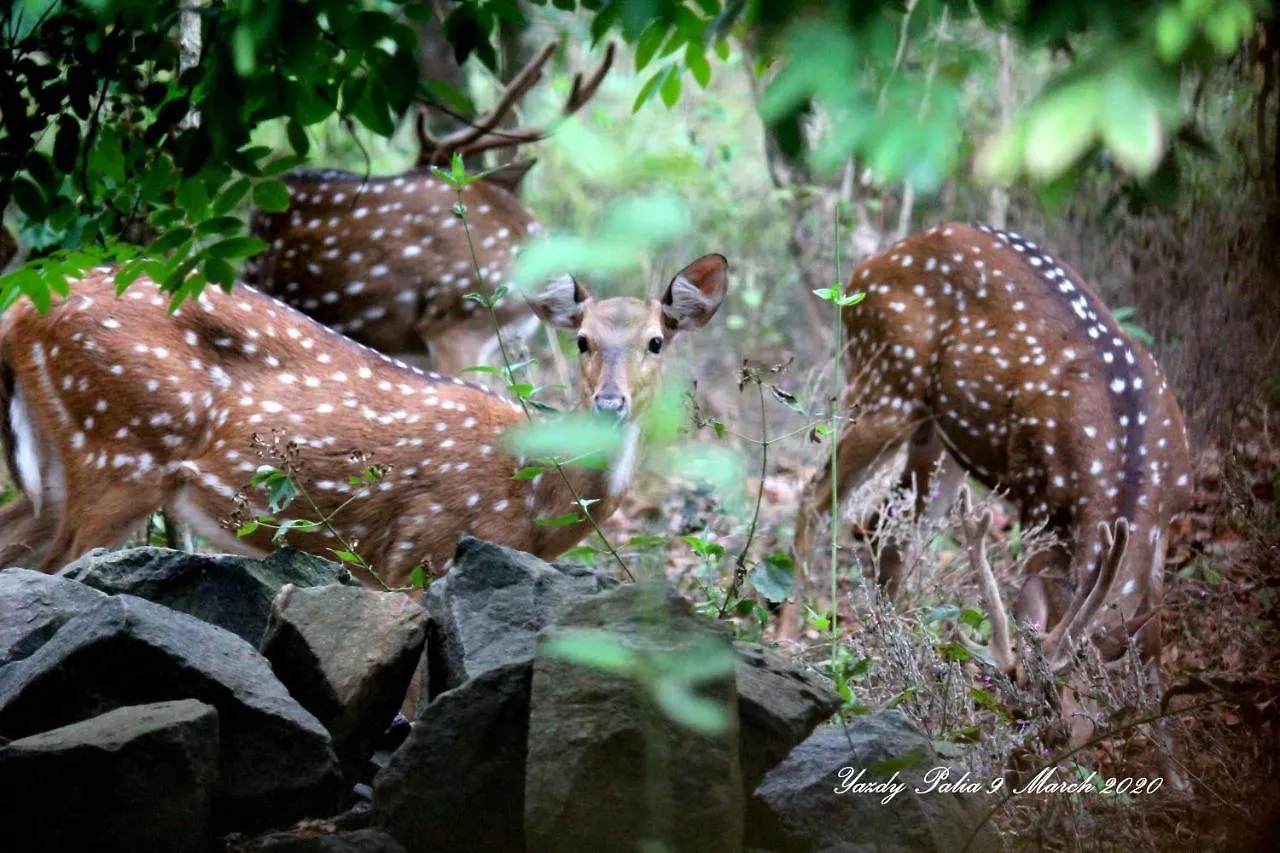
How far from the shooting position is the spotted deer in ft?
19.4

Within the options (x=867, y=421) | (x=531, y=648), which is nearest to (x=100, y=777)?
(x=531, y=648)

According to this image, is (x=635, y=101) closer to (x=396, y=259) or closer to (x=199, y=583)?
(x=199, y=583)

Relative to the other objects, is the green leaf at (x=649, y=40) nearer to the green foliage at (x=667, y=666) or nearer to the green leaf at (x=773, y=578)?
the green foliage at (x=667, y=666)

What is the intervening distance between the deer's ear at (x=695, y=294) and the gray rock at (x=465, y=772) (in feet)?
7.61

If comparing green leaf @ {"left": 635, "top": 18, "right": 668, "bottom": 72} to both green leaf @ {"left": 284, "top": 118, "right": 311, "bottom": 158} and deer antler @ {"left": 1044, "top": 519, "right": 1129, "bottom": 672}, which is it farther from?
deer antler @ {"left": 1044, "top": 519, "right": 1129, "bottom": 672}

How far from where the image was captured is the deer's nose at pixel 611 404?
476cm

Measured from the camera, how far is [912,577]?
227 inches

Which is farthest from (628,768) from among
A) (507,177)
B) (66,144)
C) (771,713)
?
(507,177)

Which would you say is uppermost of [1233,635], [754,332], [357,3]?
[357,3]

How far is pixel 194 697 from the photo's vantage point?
338cm

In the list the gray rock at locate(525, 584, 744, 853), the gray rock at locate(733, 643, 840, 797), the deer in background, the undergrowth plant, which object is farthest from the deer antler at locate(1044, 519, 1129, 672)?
the undergrowth plant

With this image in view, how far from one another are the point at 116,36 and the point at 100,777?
67.6 inches

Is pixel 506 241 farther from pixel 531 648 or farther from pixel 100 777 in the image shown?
pixel 100 777

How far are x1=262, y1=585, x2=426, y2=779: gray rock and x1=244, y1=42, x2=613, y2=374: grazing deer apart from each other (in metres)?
4.05
